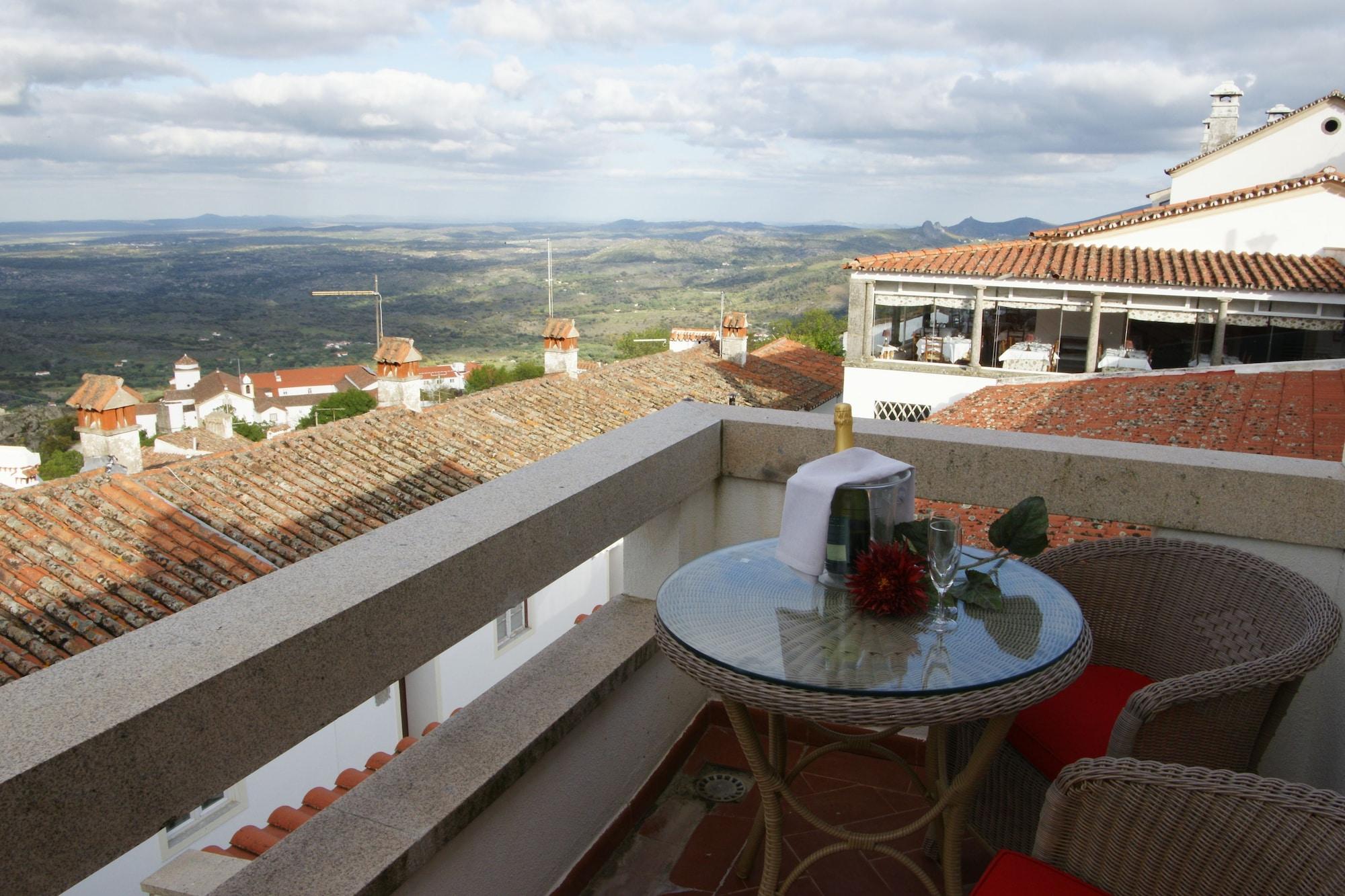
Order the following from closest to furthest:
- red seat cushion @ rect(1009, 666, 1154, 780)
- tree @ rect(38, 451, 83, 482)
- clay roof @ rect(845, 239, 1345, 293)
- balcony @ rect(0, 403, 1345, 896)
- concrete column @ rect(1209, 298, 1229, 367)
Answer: balcony @ rect(0, 403, 1345, 896) → red seat cushion @ rect(1009, 666, 1154, 780) → clay roof @ rect(845, 239, 1345, 293) → concrete column @ rect(1209, 298, 1229, 367) → tree @ rect(38, 451, 83, 482)

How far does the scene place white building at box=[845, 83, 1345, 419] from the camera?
720 inches

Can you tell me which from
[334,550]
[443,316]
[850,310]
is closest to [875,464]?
[334,550]

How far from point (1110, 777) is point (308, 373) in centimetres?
7376

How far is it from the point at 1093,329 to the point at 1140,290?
3.82 ft

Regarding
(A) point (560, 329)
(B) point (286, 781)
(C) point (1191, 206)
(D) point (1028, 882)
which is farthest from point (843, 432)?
(C) point (1191, 206)

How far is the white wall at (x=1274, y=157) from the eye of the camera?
2152 cm

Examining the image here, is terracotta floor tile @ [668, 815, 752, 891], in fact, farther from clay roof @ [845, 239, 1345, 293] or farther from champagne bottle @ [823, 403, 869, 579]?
clay roof @ [845, 239, 1345, 293]

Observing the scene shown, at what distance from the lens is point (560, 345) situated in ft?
69.8

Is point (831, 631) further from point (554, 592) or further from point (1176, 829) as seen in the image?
point (554, 592)

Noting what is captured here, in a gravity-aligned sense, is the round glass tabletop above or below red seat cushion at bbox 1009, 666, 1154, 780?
above

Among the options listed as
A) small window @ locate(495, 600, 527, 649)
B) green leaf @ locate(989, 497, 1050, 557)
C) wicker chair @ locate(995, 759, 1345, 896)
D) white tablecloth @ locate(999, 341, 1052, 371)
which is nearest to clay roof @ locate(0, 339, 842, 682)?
small window @ locate(495, 600, 527, 649)

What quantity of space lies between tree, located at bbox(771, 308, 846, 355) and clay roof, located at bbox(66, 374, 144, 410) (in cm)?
3334

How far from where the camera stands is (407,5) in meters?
54.3

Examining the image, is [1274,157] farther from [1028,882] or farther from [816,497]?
[1028,882]
